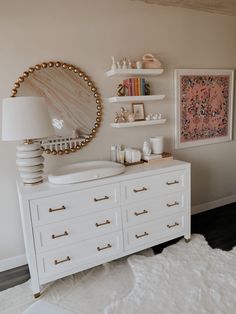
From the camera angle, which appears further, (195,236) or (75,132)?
(195,236)

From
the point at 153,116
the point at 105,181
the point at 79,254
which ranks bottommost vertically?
the point at 79,254

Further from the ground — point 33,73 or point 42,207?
point 33,73

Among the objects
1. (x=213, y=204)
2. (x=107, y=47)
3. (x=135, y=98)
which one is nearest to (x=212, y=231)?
(x=213, y=204)

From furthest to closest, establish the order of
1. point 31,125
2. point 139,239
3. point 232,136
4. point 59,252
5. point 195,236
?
point 232,136, point 195,236, point 139,239, point 59,252, point 31,125

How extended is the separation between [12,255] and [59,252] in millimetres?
652

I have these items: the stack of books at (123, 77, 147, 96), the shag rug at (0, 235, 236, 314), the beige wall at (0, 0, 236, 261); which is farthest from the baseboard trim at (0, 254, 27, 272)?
the stack of books at (123, 77, 147, 96)

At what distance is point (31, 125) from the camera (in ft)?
5.93

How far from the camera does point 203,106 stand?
118 inches

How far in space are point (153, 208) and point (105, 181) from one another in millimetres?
563

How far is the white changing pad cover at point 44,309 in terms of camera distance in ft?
5.84

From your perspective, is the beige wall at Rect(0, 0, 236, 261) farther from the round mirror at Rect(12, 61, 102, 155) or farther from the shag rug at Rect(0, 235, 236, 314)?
the shag rug at Rect(0, 235, 236, 314)

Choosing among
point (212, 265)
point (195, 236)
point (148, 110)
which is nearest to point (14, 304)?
point (212, 265)

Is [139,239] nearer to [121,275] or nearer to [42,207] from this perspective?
[121,275]

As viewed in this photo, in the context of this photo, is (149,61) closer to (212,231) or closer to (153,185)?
(153,185)
